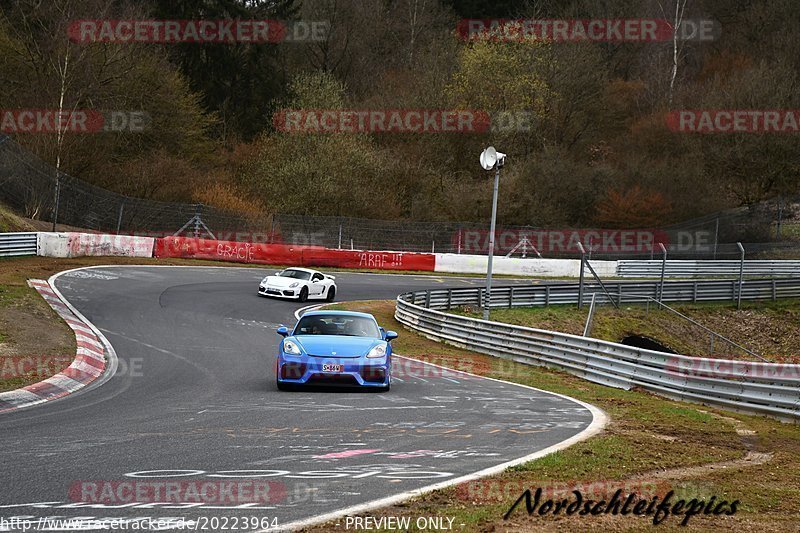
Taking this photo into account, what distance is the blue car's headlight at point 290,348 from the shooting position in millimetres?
14292

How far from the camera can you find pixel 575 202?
5512 cm

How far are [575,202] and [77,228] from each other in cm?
2850

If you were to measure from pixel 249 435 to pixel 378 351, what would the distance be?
16.3 feet

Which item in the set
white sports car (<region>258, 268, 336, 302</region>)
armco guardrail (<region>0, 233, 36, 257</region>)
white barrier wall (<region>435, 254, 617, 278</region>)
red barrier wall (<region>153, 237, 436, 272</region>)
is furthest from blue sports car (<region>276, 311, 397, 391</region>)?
white barrier wall (<region>435, 254, 617, 278</region>)

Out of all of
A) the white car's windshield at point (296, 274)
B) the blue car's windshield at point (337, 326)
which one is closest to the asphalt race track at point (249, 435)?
the blue car's windshield at point (337, 326)

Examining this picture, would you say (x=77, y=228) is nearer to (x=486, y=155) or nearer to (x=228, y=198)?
(x=228, y=198)

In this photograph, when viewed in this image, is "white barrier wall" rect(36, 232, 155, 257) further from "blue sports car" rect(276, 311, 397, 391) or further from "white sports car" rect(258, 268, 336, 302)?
"blue sports car" rect(276, 311, 397, 391)

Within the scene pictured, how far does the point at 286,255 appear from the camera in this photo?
44.3 m

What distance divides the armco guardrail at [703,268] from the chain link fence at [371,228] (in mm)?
762

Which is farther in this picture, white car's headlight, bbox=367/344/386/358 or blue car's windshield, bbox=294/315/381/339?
blue car's windshield, bbox=294/315/381/339

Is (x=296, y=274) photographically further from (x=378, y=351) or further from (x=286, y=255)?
(x=378, y=351)

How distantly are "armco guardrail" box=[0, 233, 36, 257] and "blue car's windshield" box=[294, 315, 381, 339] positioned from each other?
2092cm

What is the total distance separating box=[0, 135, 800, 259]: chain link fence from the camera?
4147 centimetres

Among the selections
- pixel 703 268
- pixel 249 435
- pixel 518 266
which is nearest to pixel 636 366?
pixel 249 435
